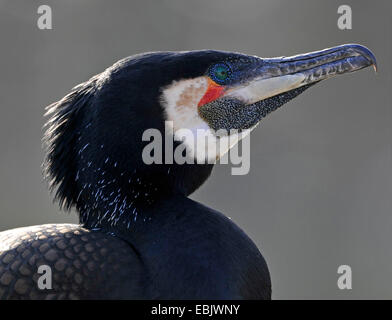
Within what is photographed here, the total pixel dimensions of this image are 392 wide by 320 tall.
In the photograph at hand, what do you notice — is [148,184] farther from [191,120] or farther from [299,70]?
[299,70]

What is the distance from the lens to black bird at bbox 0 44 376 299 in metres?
2.39

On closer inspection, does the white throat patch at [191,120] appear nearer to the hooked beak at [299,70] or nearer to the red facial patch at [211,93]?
the red facial patch at [211,93]

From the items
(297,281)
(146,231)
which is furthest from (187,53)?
(297,281)

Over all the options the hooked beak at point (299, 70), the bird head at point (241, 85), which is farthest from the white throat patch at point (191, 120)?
the hooked beak at point (299, 70)

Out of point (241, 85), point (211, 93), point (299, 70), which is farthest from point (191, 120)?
point (299, 70)

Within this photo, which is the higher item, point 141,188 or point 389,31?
point 389,31

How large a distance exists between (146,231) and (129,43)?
24.4 feet

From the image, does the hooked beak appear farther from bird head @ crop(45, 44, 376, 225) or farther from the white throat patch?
the white throat patch

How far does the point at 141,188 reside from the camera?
2645 mm

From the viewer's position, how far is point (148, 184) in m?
2.64

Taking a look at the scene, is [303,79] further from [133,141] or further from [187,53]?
[133,141]

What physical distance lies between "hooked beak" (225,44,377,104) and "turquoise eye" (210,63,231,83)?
7 cm

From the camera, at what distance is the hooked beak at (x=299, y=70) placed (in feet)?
9.26
